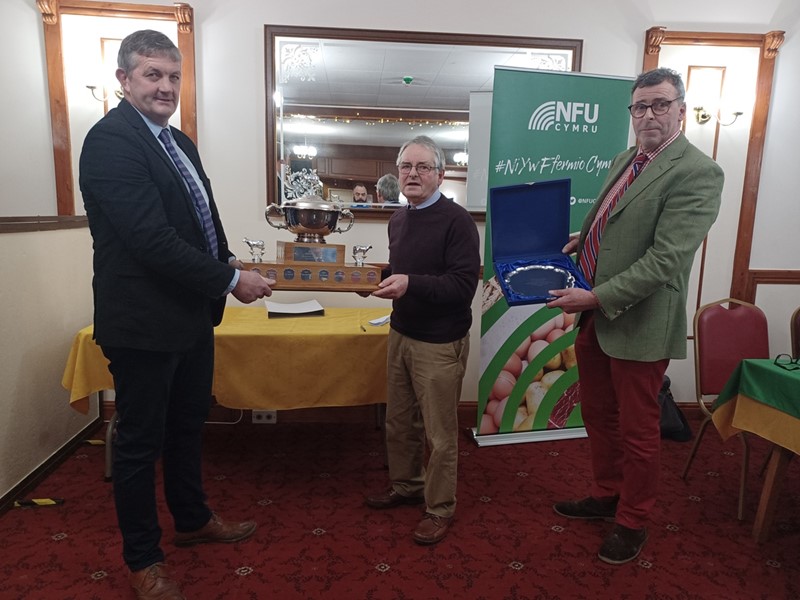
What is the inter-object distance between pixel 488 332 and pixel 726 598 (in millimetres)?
1425

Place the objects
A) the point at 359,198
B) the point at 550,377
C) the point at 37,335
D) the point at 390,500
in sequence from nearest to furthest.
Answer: the point at 390,500 < the point at 37,335 < the point at 550,377 < the point at 359,198

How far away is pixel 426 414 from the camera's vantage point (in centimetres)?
185

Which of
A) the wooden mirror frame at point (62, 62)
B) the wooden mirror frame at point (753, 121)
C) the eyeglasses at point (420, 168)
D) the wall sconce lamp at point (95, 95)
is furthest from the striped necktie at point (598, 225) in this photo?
the wall sconce lamp at point (95, 95)

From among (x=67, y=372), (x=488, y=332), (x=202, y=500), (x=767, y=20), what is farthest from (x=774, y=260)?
(x=67, y=372)

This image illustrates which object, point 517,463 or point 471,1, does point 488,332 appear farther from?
point 471,1

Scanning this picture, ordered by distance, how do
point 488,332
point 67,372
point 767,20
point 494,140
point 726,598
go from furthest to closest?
point 767,20, point 488,332, point 494,140, point 67,372, point 726,598

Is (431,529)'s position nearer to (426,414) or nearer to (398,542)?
(398,542)

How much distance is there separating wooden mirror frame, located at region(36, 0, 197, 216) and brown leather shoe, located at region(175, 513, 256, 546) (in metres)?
1.87

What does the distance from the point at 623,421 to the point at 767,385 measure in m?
0.52

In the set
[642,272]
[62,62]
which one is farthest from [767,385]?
[62,62]

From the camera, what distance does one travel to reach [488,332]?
2.68 metres

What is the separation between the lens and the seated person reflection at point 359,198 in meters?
2.88

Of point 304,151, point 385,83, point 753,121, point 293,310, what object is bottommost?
point 293,310

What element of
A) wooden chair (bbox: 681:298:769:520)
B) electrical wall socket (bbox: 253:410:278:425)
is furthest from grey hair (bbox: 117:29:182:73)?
wooden chair (bbox: 681:298:769:520)
